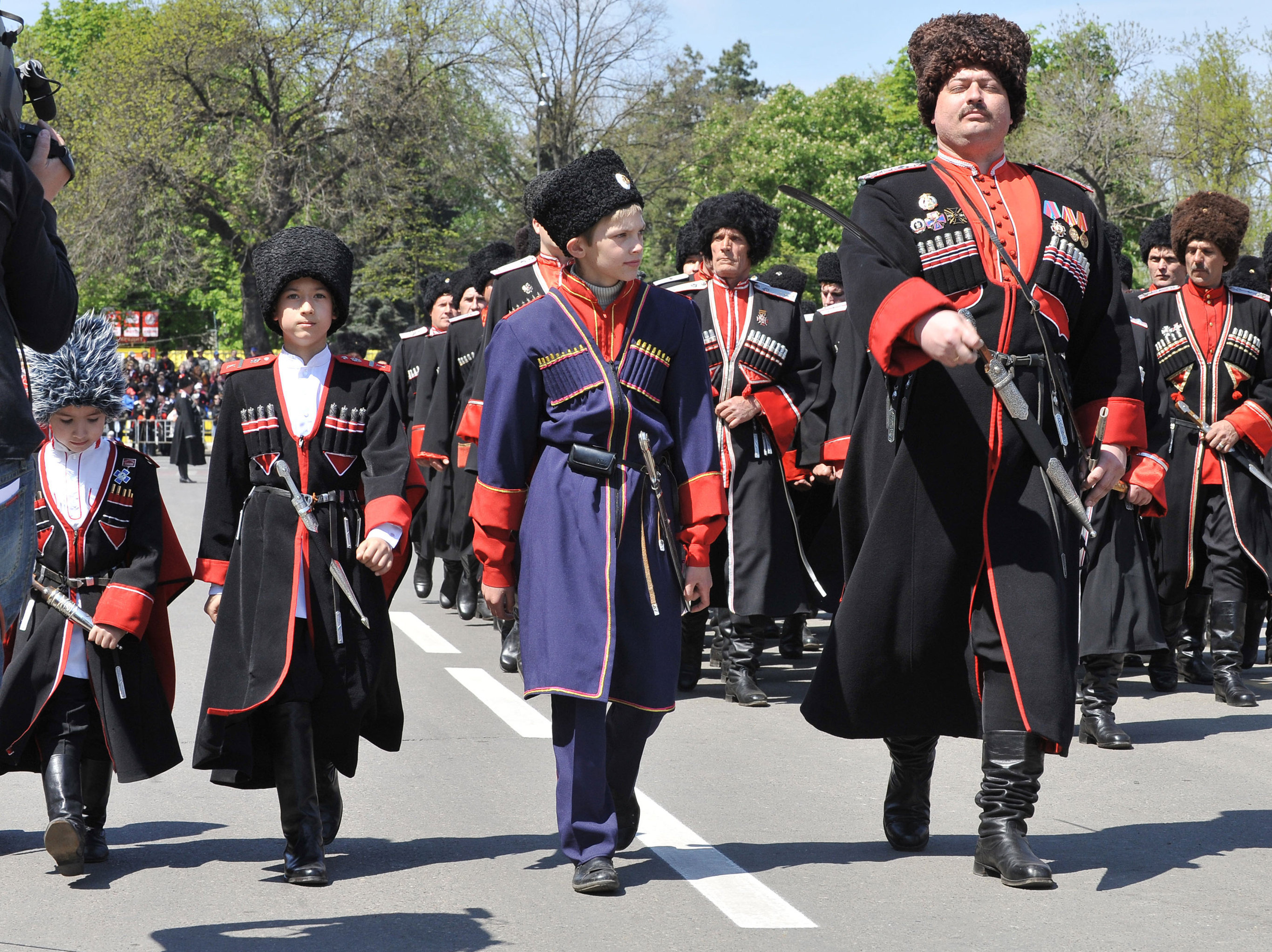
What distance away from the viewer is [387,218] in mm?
42438

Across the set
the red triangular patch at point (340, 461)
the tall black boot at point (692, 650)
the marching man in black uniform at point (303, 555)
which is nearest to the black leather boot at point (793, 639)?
the tall black boot at point (692, 650)

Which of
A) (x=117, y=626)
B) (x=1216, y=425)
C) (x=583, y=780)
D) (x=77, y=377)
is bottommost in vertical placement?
(x=583, y=780)

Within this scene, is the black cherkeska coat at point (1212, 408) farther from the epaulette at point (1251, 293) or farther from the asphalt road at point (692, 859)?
the asphalt road at point (692, 859)

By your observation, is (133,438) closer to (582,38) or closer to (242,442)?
(582,38)

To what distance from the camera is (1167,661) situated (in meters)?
8.94

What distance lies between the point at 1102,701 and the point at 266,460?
12.8 ft

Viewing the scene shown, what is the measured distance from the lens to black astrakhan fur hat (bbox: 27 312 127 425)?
564 cm

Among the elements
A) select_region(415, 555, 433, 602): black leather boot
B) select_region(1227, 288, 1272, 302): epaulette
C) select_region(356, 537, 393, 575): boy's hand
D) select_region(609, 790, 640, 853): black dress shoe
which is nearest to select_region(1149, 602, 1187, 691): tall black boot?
select_region(1227, 288, 1272, 302): epaulette

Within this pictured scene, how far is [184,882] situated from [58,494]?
137 cm

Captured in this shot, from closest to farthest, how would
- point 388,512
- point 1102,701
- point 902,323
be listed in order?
point 902,323 < point 388,512 < point 1102,701

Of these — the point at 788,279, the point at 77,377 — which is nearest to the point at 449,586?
the point at 788,279

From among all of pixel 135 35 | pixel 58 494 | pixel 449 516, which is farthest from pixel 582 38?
pixel 58 494

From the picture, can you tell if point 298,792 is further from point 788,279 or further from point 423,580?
point 423,580

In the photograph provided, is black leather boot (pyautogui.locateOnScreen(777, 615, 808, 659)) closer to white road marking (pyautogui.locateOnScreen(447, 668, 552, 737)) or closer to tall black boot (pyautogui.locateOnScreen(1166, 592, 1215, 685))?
white road marking (pyautogui.locateOnScreen(447, 668, 552, 737))
